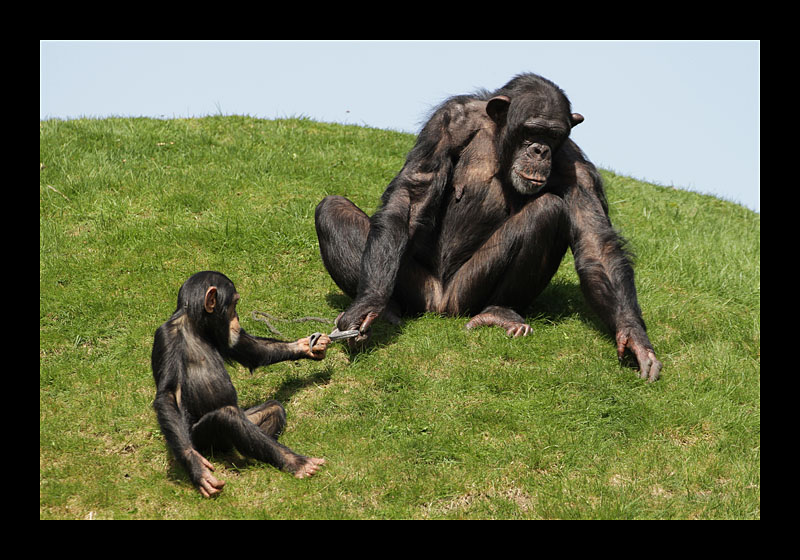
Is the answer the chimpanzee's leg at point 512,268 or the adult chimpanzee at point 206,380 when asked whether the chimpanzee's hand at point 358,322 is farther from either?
the adult chimpanzee at point 206,380

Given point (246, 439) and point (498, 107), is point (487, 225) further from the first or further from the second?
point (246, 439)

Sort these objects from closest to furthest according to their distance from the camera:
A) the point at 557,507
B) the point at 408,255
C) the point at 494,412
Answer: the point at 557,507 → the point at 494,412 → the point at 408,255

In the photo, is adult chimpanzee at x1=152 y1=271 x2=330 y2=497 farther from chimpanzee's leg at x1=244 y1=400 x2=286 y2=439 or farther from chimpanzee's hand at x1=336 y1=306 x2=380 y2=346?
chimpanzee's hand at x1=336 y1=306 x2=380 y2=346

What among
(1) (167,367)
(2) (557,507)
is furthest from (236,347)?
(2) (557,507)

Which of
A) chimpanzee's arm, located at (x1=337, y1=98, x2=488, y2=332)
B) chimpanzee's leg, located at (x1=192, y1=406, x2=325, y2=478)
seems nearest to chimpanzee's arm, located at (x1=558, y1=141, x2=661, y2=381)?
chimpanzee's arm, located at (x1=337, y1=98, x2=488, y2=332)

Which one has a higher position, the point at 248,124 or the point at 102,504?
the point at 248,124

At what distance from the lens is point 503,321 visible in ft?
22.8

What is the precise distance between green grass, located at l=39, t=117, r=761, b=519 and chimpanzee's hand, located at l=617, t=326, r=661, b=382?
13cm

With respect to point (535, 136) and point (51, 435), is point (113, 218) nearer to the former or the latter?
point (51, 435)

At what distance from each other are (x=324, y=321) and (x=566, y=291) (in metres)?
2.41

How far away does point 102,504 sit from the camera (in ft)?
15.7

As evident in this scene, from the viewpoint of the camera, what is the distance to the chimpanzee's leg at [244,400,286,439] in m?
5.33

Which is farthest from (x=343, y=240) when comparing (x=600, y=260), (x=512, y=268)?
(x=600, y=260)

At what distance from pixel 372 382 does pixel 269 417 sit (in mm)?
997
